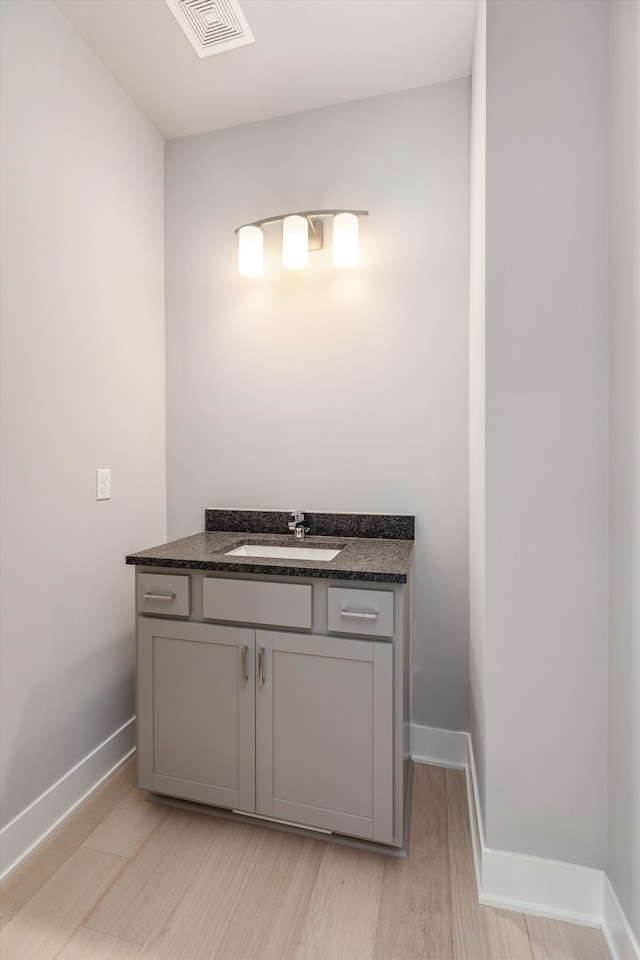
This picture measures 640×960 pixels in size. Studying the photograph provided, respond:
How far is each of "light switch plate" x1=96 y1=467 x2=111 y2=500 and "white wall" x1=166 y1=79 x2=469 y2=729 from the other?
414mm

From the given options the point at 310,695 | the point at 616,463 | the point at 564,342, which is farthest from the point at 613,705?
the point at 564,342

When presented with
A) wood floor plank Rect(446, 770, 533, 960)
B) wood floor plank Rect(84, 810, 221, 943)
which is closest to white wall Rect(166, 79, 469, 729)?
wood floor plank Rect(446, 770, 533, 960)

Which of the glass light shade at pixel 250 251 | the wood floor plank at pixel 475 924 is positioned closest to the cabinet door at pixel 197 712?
the wood floor plank at pixel 475 924

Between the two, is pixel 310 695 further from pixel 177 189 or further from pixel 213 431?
pixel 177 189

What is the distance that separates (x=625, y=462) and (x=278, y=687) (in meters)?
1.15

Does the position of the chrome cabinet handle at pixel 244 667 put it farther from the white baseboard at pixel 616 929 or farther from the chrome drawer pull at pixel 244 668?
the white baseboard at pixel 616 929

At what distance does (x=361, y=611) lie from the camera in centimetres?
144

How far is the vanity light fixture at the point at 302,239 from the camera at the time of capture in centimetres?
189

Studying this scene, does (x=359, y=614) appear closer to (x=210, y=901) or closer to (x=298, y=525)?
(x=298, y=525)

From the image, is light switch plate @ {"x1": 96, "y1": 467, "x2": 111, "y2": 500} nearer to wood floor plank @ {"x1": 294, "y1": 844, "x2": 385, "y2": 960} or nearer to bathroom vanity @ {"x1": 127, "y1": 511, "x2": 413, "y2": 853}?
bathroom vanity @ {"x1": 127, "y1": 511, "x2": 413, "y2": 853}

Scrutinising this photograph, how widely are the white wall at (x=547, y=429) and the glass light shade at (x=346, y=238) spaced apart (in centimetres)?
68

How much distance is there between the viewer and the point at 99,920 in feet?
4.15

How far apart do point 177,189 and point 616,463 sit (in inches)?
85.2

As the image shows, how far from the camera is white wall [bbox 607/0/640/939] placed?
1.06m
